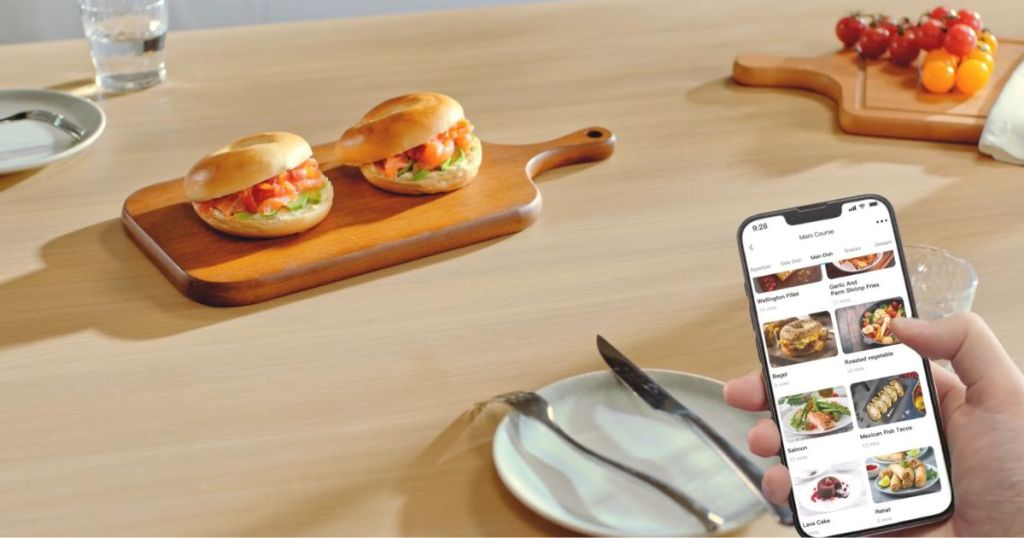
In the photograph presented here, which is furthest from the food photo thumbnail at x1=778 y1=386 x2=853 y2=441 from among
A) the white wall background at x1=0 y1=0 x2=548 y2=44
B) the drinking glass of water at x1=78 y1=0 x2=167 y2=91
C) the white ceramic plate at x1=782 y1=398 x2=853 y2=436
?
the white wall background at x1=0 y1=0 x2=548 y2=44

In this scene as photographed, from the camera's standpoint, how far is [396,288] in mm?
1134

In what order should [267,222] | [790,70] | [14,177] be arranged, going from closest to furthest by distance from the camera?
1. [267,222]
2. [14,177]
3. [790,70]

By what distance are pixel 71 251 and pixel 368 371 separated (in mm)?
437

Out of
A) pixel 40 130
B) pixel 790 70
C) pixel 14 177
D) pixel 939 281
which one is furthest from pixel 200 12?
pixel 939 281

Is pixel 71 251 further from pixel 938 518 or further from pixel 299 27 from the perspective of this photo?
pixel 938 518

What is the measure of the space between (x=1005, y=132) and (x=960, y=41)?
0.58ft

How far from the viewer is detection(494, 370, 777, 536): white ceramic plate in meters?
0.79

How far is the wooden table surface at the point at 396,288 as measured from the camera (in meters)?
0.86

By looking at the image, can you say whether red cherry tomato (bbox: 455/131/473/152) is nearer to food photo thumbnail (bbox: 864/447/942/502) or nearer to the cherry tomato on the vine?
food photo thumbnail (bbox: 864/447/942/502)

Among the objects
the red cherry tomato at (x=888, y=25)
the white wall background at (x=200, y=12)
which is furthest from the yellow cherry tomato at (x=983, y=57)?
the white wall background at (x=200, y=12)

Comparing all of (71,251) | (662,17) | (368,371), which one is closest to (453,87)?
(662,17)

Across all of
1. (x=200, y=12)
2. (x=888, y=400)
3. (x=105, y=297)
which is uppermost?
(x=888, y=400)

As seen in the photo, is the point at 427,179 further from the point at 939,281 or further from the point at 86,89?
the point at 86,89

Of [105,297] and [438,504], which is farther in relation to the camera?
[105,297]
